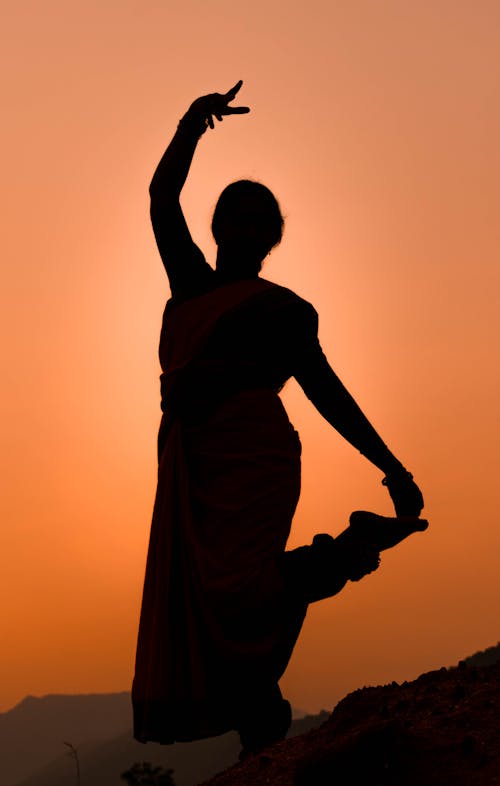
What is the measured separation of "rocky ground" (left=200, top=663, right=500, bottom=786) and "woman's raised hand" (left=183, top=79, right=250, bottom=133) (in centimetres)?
311

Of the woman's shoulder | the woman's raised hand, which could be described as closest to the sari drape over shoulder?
the woman's shoulder

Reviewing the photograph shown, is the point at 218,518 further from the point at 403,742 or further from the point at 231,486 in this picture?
the point at 403,742

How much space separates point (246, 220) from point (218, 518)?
63.4 inches

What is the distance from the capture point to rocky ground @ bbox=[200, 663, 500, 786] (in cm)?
486

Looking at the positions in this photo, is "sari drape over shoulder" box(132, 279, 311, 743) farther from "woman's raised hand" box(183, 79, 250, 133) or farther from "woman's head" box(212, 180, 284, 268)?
"woman's raised hand" box(183, 79, 250, 133)

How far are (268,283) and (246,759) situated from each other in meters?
2.44

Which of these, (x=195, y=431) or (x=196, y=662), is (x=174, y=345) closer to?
(x=195, y=431)

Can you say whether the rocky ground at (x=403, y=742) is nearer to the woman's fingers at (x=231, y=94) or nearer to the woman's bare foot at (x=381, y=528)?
the woman's bare foot at (x=381, y=528)

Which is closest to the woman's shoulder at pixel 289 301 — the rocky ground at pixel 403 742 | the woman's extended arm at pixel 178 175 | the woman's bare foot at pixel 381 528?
the woman's extended arm at pixel 178 175

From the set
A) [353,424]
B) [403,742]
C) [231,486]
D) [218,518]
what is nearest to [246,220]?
[353,424]

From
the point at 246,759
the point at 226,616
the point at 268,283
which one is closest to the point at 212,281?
the point at 268,283

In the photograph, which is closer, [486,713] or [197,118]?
[486,713]

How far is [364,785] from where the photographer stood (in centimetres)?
486

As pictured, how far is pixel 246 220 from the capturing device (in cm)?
635
